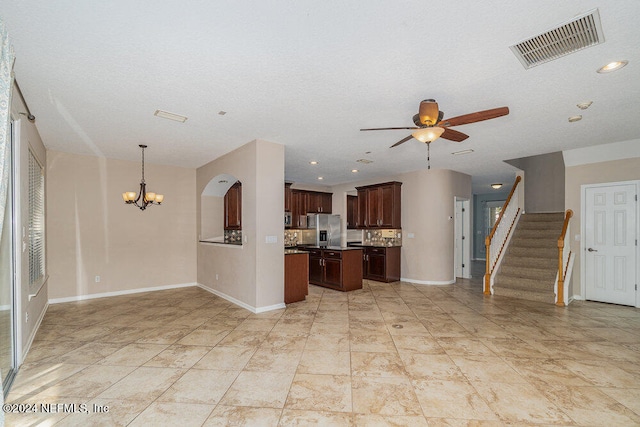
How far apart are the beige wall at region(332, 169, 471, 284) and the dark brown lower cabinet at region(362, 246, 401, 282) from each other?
266 mm

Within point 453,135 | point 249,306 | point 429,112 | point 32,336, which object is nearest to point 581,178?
point 453,135

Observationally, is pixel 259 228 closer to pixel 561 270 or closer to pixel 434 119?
pixel 434 119

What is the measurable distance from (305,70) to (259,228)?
8.87ft

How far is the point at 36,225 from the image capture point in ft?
14.3

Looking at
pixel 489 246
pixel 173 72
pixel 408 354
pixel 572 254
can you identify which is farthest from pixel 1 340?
pixel 572 254

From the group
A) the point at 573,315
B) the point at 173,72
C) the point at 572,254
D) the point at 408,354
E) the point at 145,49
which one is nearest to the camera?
the point at 145,49

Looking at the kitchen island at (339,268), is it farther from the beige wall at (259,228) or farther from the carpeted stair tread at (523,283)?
the carpeted stair tread at (523,283)

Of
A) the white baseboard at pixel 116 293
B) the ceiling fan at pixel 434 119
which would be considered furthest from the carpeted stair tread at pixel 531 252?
the white baseboard at pixel 116 293

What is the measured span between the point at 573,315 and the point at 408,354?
10.7ft

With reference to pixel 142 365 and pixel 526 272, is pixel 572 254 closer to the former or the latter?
pixel 526 272

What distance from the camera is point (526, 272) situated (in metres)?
5.99

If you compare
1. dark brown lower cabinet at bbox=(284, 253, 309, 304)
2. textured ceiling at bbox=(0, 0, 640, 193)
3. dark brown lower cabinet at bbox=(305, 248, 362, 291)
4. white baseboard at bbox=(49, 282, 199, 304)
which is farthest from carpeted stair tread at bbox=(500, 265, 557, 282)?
white baseboard at bbox=(49, 282, 199, 304)

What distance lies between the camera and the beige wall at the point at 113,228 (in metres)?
5.48

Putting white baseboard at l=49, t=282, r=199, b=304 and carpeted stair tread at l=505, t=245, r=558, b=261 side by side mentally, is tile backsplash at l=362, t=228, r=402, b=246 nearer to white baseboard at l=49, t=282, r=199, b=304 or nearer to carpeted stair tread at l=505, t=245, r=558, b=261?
carpeted stair tread at l=505, t=245, r=558, b=261
